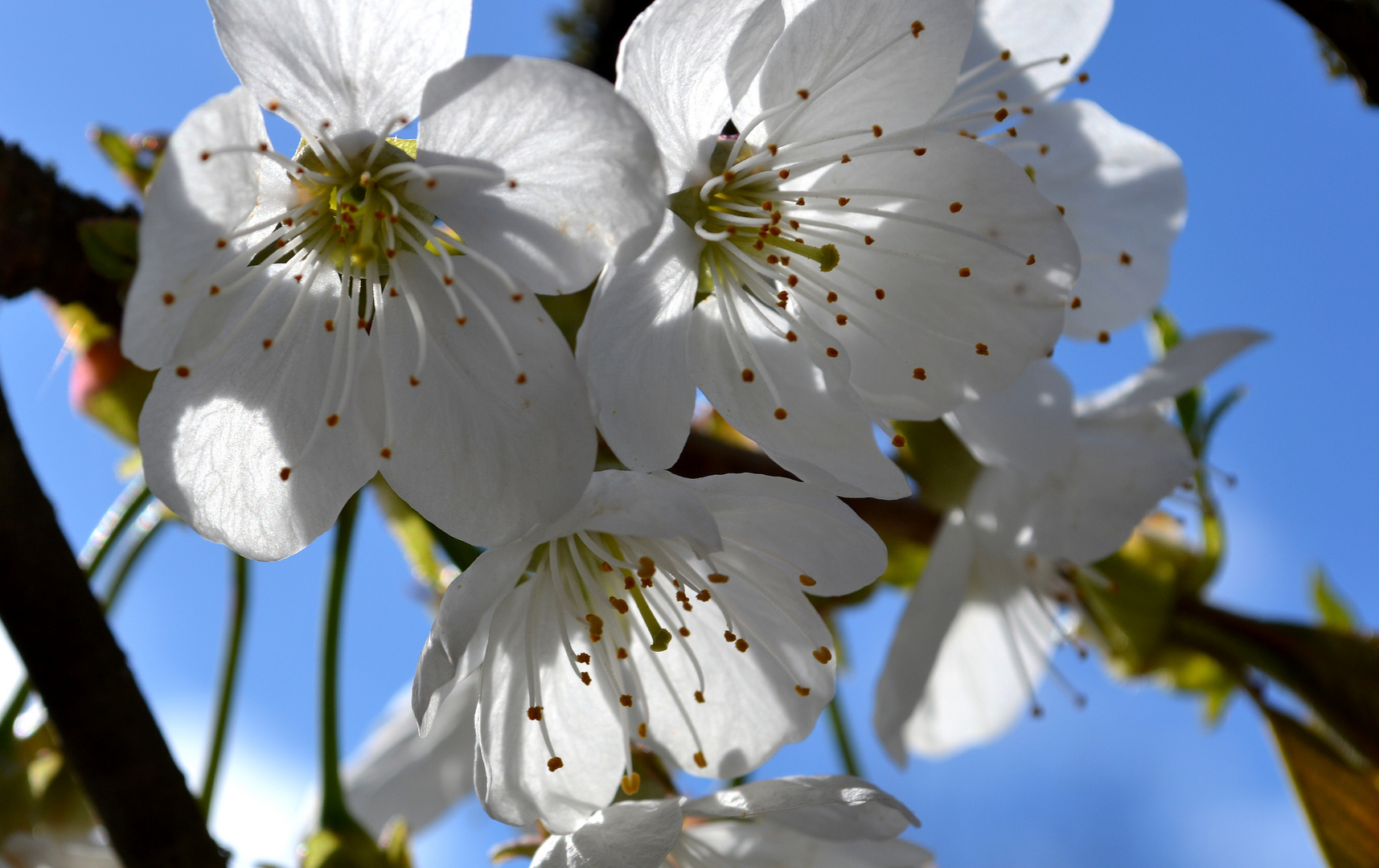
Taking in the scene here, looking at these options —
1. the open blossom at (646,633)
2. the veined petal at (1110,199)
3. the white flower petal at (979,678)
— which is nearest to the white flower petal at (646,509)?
the open blossom at (646,633)

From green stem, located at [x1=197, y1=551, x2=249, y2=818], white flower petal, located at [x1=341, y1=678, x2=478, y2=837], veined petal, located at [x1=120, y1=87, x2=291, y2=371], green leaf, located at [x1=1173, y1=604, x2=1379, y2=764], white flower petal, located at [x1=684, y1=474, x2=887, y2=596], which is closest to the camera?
veined petal, located at [x1=120, y1=87, x2=291, y2=371]

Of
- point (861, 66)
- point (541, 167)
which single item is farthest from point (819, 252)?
point (541, 167)

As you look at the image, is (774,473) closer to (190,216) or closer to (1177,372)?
(1177,372)

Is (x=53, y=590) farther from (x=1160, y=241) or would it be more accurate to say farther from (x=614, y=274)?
(x=1160, y=241)

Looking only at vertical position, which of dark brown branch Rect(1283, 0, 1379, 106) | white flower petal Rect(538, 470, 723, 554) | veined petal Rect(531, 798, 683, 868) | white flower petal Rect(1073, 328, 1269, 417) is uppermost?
dark brown branch Rect(1283, 0, 1379, 106)

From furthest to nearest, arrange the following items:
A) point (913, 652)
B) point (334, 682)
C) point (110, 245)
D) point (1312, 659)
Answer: point (1312, 659), point (334, 682), point (913, 652), point (110, 245)

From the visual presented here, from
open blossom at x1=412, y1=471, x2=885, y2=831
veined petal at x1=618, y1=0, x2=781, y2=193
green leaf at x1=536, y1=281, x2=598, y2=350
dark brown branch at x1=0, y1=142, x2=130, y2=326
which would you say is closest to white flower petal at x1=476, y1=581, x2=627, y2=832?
open blossom at x1=412, y1=471, x2=885, y2=831

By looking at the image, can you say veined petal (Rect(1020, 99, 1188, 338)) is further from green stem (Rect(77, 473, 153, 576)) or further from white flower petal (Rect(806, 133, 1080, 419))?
green stem (Rect(77, 473, 153, 576))
